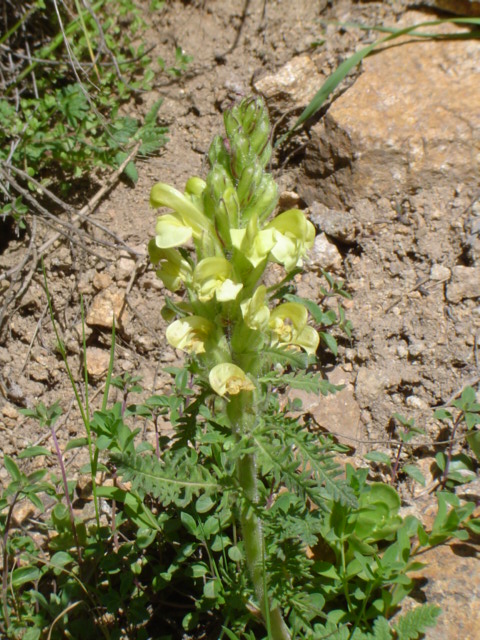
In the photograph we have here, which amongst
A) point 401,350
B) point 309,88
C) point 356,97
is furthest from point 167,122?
point 401,350

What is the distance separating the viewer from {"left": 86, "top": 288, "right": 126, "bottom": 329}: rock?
3777 millimetres

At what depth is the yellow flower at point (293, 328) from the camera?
7.04 feet

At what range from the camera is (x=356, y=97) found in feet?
13.5

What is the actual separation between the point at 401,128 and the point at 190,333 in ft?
8.45

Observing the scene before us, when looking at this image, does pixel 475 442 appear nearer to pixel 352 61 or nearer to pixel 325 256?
pixel 325 256

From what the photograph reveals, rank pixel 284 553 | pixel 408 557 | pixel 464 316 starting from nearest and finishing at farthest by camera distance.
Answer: pixel 284 553 → pixel 408 557 → pixel 464 316

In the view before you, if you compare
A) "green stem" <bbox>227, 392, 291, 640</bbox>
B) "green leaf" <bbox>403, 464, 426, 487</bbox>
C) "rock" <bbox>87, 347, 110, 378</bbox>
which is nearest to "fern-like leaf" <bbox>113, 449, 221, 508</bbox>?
"green stem" <bbox>227, 392, 291, 640</bbox>

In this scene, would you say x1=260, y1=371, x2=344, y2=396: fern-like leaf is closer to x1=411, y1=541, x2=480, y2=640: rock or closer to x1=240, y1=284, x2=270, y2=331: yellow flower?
x1=240, y1=284, x2=270, y2=331: yellow flower

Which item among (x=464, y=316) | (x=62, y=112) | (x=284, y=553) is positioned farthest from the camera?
(x=62, y=112)

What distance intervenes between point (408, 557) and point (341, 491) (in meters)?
0.91

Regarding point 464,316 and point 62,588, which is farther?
point 464,316

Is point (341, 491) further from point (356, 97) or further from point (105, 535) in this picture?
point (356, 97)

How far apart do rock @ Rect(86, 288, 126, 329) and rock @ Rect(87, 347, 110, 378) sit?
0.54 feet

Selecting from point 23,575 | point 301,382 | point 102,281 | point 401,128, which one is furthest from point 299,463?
point 401,128
